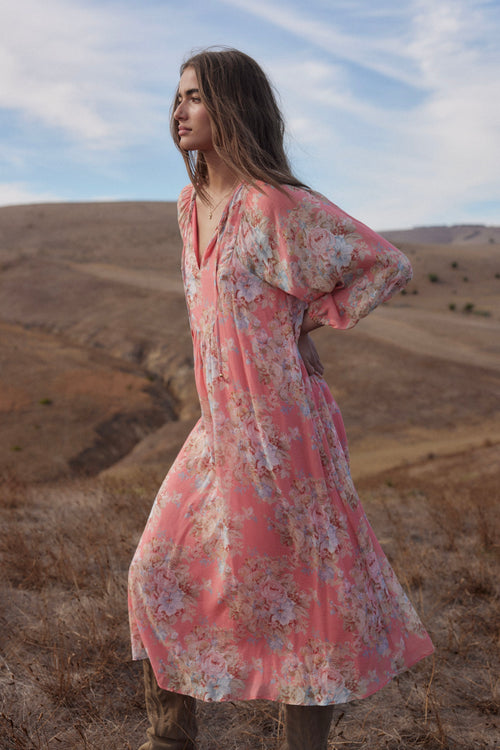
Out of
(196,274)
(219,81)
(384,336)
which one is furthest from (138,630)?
(384,336)

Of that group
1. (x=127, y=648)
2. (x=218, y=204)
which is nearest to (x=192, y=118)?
(x=218, y=204)

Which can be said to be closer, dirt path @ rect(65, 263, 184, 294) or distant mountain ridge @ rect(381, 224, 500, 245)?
dirt path @ rect(65, 263, 184, 294)

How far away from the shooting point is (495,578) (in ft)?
12.9

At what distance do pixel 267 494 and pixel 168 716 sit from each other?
2.65 ft

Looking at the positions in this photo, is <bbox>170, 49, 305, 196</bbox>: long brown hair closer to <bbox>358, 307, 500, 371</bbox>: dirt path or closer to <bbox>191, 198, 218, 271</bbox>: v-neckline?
<bbox>191, 198, 218, 271</bbox>: v-neckline

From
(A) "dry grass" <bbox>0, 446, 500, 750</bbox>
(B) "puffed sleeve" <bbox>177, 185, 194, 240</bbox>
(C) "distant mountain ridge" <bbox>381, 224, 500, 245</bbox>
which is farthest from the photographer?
(C) "distant mountain ridge" <bbox>381, 224, 500, 245</bbox>

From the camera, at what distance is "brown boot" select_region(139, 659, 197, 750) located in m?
2.04

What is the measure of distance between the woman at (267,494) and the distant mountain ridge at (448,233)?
14838 cm

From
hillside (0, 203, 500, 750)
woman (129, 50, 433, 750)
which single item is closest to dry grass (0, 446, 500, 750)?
hillside (0, 203, 500, 750)

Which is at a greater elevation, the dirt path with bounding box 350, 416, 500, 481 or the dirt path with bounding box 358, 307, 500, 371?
the dirt path with bounding box 358, 307, 500, 371

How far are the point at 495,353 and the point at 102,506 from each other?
56.4 ft

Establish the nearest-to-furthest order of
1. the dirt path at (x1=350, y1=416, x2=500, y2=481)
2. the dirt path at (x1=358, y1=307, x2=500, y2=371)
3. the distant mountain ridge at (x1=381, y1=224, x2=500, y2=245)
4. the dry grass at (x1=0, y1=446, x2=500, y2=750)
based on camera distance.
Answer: the dry grass at (x1=0, y1=446, x2=500, y2=750) → the dirt path at (x1=350, y1=416, x2=500, y2=481) → the dirt path at (x1=358, y1=307, x2=500, y2=371) → the distant mountain ridge at (x1=381, y1=224, x2=500, y2=245)

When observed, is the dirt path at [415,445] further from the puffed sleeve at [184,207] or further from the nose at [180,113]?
the nose at [180,113]

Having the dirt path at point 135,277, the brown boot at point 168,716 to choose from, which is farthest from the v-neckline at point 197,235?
the dirt path at point 135,277
